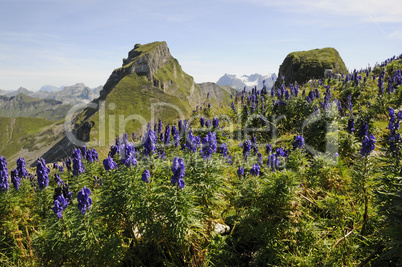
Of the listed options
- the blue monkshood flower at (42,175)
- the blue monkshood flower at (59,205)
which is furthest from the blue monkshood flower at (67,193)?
the blue monkshood flower at (42,175)

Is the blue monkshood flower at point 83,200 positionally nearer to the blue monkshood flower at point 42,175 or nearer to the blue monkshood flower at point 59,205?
the blue monkshood flower at point 59,205

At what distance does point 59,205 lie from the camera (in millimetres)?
3783

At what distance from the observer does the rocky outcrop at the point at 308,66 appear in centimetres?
2572

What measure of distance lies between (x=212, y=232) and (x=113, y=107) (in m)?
189

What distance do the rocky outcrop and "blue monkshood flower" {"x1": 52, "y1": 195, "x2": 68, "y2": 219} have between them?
77.0 feet

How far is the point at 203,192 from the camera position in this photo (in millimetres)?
4125

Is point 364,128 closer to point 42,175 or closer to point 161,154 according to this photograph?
point 161,154

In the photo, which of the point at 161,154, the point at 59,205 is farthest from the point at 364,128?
the point at 59,205

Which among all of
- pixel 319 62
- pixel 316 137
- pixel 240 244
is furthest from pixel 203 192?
pixel 319 62

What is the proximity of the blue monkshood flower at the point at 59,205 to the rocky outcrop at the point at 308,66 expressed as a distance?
23482 mm

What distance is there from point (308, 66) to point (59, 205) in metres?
29.6

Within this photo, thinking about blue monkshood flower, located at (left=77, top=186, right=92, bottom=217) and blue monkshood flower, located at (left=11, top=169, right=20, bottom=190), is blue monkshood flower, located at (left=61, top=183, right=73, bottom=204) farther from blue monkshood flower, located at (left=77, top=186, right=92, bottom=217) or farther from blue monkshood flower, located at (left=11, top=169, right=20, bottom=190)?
blue monkshood flower, located at (left=11, top=169, right=20, bottom=190)

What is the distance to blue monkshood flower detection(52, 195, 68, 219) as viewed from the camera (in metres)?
3.72

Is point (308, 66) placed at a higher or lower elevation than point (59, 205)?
higher
